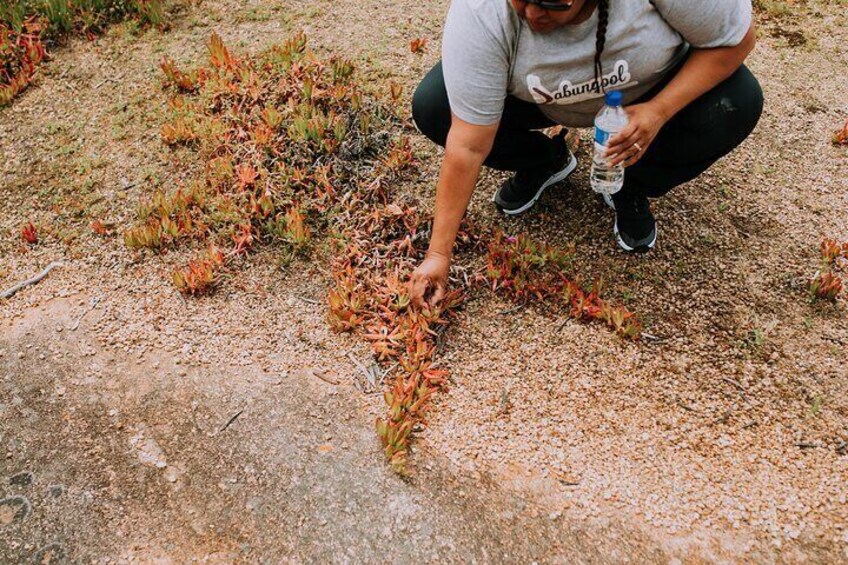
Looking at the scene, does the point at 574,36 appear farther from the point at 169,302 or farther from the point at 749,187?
the point at 169,302

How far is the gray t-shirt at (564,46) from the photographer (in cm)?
323

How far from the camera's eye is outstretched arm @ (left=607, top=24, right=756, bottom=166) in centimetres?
351

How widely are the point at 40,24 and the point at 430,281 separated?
5281 millimetres

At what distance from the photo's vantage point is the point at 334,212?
4957 millimetres

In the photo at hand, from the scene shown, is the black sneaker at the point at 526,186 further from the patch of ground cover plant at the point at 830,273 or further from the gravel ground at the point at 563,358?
the patch of ground cover plant at the point at 830,273

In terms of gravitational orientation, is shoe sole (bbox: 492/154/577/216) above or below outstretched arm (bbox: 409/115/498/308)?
below

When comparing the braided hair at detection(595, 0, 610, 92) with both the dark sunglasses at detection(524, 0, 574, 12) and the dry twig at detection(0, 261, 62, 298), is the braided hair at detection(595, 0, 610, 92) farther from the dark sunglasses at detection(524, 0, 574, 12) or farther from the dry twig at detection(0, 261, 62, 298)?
the dry twig at detection(0, 261, 62, 298)

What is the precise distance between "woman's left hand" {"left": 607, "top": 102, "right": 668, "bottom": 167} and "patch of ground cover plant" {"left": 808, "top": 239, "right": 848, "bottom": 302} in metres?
1.67

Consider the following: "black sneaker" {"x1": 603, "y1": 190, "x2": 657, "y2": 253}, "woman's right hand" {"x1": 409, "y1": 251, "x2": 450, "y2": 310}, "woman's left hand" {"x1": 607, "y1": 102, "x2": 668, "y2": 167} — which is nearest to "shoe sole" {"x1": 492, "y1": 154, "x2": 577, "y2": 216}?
"black sneaker" {"x1": 603, "y1": 190, "x2": 657, "y2": 253}

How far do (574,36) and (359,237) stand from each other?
6.88 ft

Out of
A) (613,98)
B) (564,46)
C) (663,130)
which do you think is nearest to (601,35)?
(564,46)

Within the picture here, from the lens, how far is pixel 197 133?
5508 millimetres

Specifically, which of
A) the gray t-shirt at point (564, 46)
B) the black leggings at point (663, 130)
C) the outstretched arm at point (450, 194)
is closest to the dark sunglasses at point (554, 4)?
the gray t-shirt at point (564, 46)

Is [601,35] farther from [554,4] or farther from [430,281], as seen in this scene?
[430,281]
